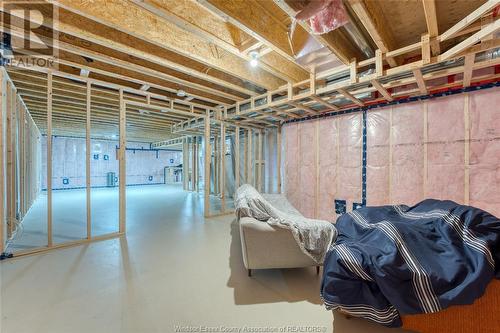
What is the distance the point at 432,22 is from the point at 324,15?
1038 mm

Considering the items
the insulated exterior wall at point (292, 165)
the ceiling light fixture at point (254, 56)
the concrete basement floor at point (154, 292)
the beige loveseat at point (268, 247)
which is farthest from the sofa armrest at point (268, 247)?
the insulated exterior wall at point (292, 165)

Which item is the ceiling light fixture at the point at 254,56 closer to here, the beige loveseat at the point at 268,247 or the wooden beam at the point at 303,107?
the wooden beam at the point at 303,107

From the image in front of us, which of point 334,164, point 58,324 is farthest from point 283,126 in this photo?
point 58,324

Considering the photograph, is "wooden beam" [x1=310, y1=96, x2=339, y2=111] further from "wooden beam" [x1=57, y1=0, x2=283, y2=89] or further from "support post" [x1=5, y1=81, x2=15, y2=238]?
"support post" [x1=5, y1=81, x2=15, y2=238]

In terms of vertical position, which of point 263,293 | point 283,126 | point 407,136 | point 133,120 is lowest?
point 263,293

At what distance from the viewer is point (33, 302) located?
72.1 inches

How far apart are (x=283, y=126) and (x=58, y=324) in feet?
15.7

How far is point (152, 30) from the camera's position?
7.31 ft

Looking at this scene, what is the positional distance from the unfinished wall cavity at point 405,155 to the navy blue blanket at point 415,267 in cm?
196

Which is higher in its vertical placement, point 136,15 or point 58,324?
point 136,15

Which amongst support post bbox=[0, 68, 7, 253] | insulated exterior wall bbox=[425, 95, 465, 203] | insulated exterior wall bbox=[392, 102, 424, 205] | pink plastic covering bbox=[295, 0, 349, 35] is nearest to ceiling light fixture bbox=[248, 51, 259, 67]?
pink plastic covering bbox=[295, 0, 349, 35]

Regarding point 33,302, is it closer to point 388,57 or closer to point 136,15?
point 136,15

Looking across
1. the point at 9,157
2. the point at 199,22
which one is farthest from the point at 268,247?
the point at 9,157

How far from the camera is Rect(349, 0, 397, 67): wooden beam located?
5.78ft
